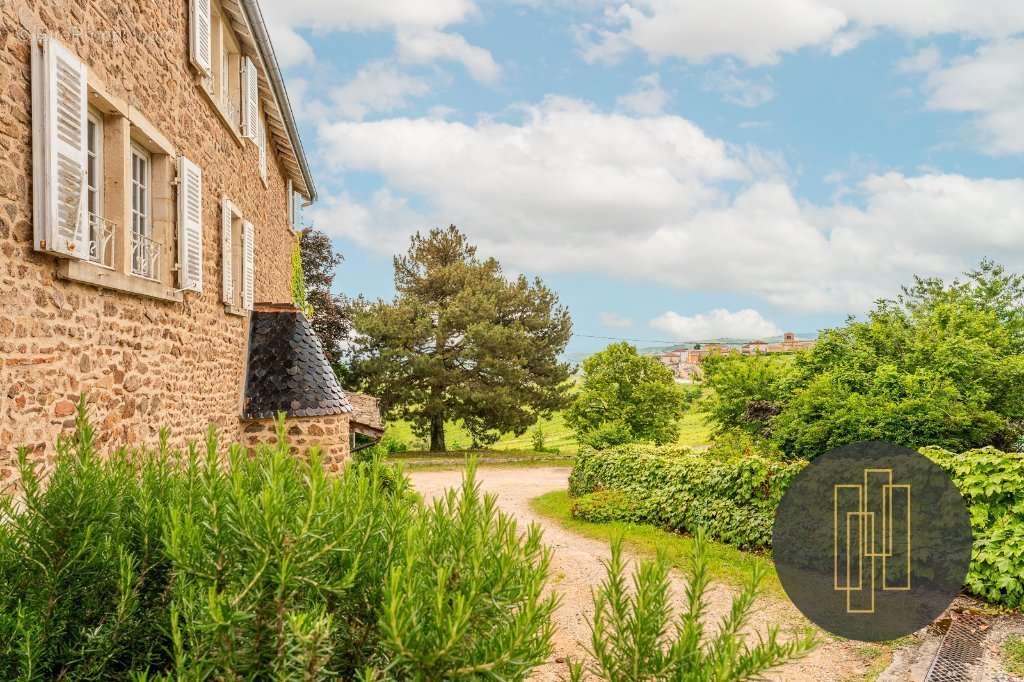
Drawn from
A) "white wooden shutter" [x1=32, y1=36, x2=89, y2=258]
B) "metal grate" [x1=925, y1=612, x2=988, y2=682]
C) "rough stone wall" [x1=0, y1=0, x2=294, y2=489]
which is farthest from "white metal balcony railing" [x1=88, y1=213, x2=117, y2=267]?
"metal grate" [x1=925, y1=612, x2=988, y2=682]

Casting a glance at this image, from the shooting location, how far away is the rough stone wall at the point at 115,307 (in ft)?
14.5

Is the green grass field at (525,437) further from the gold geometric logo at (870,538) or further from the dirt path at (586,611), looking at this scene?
the gold geometric logo at (870,538)

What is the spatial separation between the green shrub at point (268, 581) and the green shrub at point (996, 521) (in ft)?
29.5

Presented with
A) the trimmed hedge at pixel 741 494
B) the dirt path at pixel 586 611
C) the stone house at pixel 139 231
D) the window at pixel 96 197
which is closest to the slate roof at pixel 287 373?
the stone house at pixel 139 231

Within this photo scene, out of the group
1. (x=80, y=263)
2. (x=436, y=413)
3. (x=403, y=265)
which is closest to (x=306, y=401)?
(x=80, y=263)

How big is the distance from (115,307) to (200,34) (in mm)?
4025

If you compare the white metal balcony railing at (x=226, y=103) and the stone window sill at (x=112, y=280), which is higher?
the white metal balcony railing at (x=226, y=103)

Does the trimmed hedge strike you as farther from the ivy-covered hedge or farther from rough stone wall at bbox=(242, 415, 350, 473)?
rough stone wall at bbox=(242, 415, 350, 473)

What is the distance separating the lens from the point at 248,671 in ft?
5.74

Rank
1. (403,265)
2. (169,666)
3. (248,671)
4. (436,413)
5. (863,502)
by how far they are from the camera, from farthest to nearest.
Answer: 1. (403,265)
2. (436,413)
3. (863,502)
4. (169,666)
5. (248,671)

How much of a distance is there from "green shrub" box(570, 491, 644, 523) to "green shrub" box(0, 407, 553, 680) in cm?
1272

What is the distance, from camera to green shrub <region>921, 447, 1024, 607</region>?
825 centimetres

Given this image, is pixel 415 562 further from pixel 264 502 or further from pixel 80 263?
pixel 80 263

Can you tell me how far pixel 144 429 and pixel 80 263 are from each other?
219 cm
